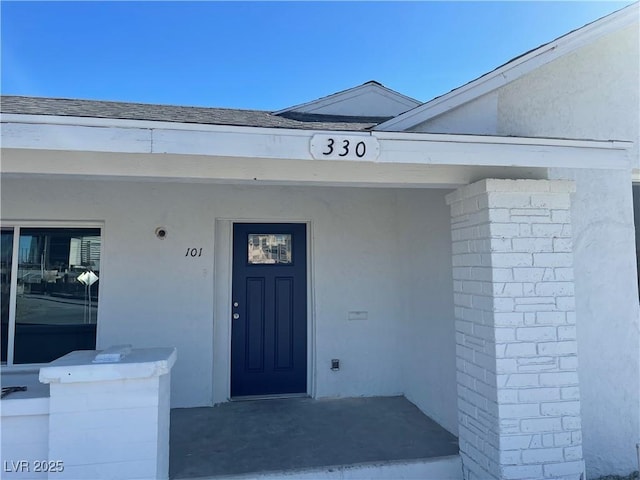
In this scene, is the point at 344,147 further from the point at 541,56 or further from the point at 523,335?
the point at 541,56

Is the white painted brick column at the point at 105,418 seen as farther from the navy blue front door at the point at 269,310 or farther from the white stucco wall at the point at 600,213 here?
the white stucco wall at the point at 600,213

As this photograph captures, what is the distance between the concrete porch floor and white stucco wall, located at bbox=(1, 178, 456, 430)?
291 mm

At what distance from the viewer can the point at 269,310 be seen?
5277 mm

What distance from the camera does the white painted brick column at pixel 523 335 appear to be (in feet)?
9.73

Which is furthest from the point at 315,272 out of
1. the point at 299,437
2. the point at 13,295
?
the point at 13,295

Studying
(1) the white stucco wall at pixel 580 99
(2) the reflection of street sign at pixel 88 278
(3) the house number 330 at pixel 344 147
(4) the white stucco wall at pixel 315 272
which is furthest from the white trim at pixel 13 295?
(1) the white stucco wall at pixel 580 99

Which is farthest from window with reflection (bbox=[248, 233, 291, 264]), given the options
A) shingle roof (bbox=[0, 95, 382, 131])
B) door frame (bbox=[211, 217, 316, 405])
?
shingle roof (bbox=[0, 95, 382, 131])

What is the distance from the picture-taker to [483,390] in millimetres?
3143

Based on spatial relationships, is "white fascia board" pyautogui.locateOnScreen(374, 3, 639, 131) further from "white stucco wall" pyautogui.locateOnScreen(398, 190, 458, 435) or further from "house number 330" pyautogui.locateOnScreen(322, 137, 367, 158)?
"house number 330" pyautogui.locateOnScreen(322, 137, 367, 158)

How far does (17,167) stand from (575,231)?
4.31m

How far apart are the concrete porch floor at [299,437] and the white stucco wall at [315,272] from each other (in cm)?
29

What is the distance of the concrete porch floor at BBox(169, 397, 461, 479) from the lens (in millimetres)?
3396

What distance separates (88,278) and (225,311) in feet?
5.32

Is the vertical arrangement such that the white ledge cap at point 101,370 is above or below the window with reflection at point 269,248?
below
